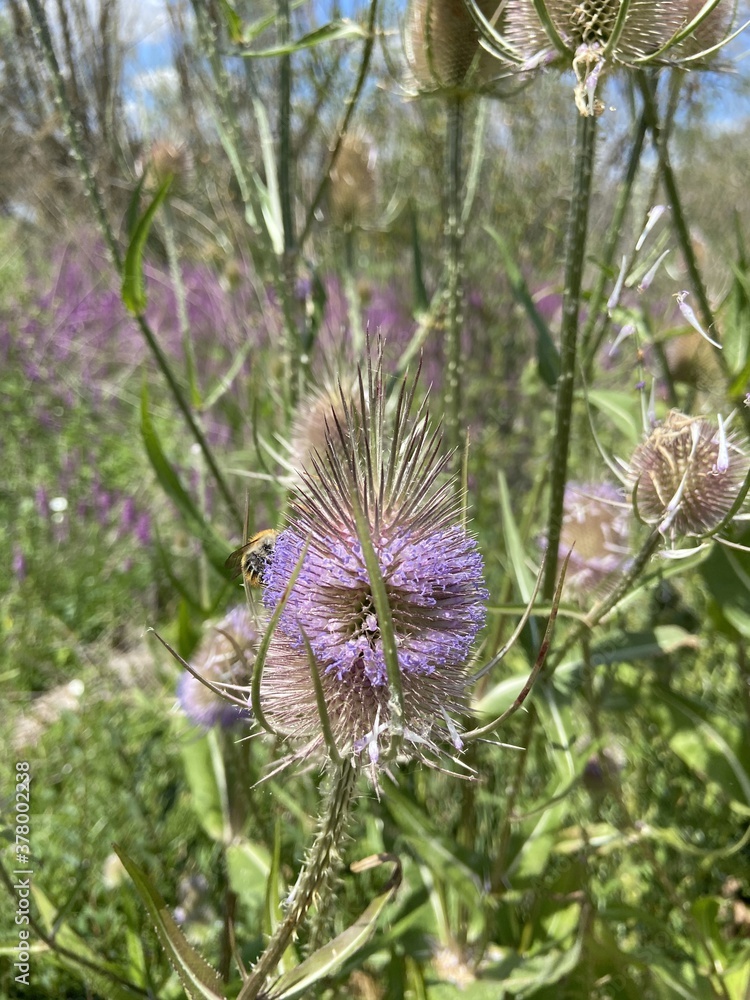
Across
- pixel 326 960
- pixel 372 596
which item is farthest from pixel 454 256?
pixel 326 960

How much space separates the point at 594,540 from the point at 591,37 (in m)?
1.20

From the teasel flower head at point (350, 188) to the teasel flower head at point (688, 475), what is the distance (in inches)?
69.2

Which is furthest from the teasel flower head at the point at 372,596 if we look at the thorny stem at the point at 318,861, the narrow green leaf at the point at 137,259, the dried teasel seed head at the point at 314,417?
the narrow green leaf at the point at 137,259

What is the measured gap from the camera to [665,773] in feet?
→ 7.72

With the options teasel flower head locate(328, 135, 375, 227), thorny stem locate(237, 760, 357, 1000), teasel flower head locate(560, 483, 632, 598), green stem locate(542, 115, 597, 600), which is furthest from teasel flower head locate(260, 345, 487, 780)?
teasel flower head locate(328, 135, 375, 227)

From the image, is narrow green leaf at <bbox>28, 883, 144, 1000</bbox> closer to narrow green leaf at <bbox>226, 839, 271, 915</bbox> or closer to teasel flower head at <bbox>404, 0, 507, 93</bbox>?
narrow green leaf at <bbox>226, 839, 271, 915</bbox>

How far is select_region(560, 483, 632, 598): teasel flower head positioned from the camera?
189 centimetres

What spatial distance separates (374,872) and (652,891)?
817 millimetres

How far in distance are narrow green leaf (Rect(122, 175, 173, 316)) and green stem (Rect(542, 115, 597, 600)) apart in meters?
0.73

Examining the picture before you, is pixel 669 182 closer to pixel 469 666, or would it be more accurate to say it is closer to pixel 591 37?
pixel 591 37

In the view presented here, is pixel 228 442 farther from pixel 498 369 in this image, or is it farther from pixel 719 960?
pixel 719 960

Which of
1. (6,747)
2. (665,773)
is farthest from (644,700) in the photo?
(6,747)

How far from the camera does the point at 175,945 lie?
91 centimetres

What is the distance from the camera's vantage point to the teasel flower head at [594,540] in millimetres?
1889
